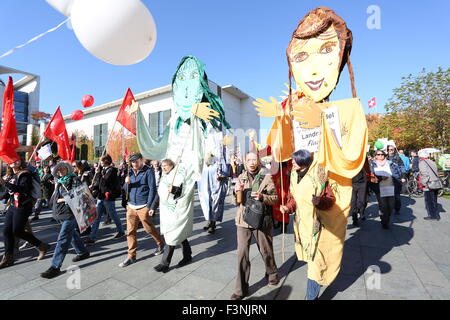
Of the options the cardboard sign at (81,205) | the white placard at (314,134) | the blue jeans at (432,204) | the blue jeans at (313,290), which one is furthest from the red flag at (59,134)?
the blue jeans at (432,204)

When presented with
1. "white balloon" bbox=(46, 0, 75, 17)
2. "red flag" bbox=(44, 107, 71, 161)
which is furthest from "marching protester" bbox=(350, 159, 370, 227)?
"red flag" bbox=(44, 107, 71, 161)

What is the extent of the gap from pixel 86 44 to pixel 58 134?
4147mm

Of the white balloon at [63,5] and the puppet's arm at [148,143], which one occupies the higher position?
the white balloon at [63,5]

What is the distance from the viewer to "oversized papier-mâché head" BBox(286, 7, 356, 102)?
3283 millimetres

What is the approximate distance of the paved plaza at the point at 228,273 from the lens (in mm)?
2662

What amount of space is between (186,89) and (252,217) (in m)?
3.04

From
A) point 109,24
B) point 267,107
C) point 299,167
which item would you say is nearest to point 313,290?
point 299,167

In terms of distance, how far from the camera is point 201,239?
473cm

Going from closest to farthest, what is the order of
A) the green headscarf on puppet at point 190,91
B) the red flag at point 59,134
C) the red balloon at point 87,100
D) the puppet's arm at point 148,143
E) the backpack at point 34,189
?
Result: the backpack at point 34,189, the puppet's arm at point 148,143, the green headscarf on puppet at point 190,91, the red flag at point 59,134, the red balloon at point 87,100

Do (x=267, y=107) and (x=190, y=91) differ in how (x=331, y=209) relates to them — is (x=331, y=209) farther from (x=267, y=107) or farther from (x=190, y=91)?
(x=190, y=91)

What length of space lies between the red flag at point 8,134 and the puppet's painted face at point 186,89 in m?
2.80

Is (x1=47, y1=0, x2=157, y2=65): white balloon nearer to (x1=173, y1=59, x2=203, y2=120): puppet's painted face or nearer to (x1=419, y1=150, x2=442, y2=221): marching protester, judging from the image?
(x1=173, y1=59, x2=203, y2=120): puppet's painted face

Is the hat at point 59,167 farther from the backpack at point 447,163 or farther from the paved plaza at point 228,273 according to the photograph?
the backpack at point 447,163

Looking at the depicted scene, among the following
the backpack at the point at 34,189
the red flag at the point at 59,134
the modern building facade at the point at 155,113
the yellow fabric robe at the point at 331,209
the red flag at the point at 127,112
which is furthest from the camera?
the modern building facade at the point at 155,113
